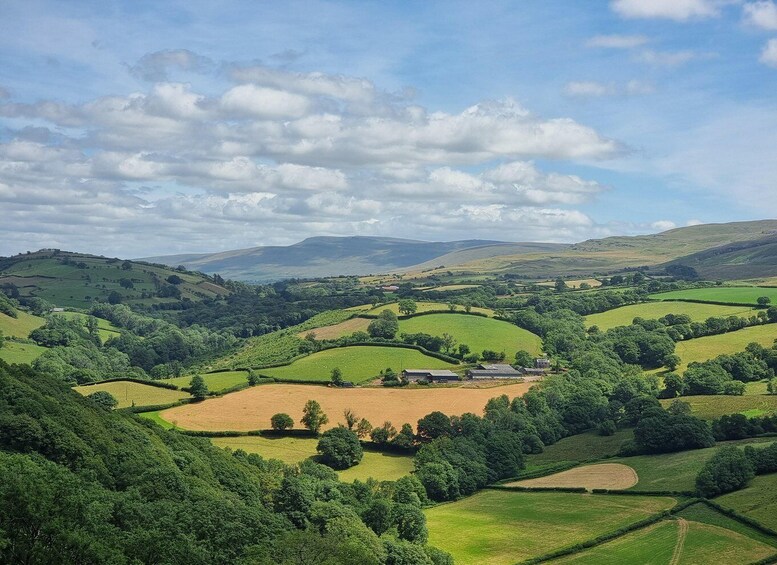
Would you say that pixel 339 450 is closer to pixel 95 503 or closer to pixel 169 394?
pixel 169 394

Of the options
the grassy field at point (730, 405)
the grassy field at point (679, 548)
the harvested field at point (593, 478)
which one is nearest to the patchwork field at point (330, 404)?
the harvested field at point (593, 478)

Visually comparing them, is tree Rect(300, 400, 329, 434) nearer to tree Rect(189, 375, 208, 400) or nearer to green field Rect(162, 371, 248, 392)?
tree Rect(189, 375, 208, 400)

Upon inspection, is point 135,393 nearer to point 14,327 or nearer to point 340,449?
point 340,449

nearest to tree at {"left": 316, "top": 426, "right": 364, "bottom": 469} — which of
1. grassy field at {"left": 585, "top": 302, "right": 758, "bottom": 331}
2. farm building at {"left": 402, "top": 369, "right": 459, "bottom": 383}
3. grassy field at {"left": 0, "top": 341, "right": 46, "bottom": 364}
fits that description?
farm building at {"left": 402, "top": 369, "right": 459, "bottom": 383}

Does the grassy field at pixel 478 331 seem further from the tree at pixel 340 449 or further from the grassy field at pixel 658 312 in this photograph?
the tree at pixel 340 449

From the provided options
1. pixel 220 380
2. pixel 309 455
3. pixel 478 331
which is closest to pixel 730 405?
pixel 309 455

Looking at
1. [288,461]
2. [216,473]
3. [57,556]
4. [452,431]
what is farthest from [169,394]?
[57,556]
